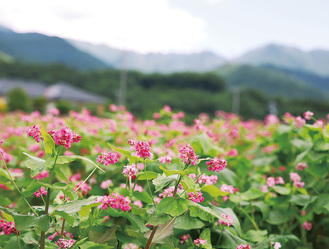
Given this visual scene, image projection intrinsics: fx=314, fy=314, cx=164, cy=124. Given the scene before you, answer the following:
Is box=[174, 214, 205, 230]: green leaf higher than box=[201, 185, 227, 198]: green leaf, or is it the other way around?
box=[201, 185, 227, 198]: green leaf

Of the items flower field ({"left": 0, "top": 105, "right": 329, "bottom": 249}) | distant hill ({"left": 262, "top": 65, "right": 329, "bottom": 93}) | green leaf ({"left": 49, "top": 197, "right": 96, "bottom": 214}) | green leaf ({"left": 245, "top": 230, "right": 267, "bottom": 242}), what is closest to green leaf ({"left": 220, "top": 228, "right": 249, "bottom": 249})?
flower field ({"left": 0, "top": 105, "right": 329, "bottom": 249})

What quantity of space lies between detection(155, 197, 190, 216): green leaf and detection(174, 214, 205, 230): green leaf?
0.25 meters

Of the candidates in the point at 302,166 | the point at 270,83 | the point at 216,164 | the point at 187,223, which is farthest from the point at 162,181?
the point at 270,83

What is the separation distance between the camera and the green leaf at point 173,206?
4.02ft

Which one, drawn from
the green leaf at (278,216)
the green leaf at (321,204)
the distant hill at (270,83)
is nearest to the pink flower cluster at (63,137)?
the green leaf at (278,216)

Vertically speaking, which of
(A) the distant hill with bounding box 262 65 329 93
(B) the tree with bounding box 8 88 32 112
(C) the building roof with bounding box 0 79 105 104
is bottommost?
(C) the building roof with bounding box 0 79 105 104

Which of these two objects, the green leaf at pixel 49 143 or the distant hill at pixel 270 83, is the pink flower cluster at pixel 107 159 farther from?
the distant hill at pixel 270 83

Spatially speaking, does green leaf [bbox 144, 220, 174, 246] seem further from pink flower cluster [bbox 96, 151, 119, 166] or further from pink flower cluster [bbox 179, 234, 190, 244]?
pink flower cluster [bbox 96, 151, 119, 166]

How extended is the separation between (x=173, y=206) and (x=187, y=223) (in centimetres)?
28

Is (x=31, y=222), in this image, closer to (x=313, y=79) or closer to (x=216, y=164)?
(x=216, y=164)

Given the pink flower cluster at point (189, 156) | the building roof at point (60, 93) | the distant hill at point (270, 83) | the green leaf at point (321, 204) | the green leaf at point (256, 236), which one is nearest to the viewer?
the pink flower cluster at point (189, 156)

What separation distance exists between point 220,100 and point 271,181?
189 feet

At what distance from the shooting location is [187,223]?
4.86 ft

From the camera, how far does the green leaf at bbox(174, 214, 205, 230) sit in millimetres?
1468
